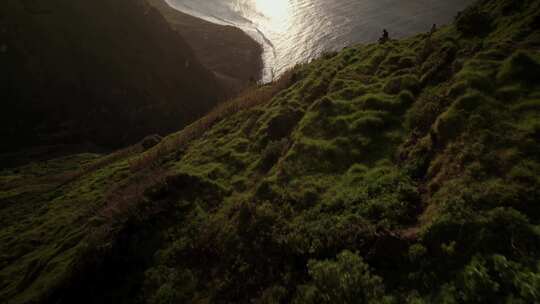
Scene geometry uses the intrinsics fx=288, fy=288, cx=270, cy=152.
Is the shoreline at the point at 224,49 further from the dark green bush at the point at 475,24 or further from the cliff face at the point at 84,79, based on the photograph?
the dark green bush at the point at 475,24

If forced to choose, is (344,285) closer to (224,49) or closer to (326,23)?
(326,23)

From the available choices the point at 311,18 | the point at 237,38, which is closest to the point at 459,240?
the point at 311,18

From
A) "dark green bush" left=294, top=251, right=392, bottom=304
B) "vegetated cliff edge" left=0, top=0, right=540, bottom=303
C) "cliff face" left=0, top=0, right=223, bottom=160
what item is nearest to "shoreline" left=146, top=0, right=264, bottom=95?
"cliff face" left=0, top=0, right=223, bottom=160

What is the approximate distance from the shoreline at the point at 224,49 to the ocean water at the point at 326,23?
2.83 metres

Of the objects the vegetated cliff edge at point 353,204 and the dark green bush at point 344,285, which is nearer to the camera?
the dark green bush at point 344,285

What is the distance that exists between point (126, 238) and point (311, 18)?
2649 inches

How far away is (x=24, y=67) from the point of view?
165ft

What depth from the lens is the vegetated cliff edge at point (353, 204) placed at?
661 cm

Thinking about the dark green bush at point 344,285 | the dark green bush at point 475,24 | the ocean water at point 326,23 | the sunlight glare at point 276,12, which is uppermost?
the sunlight glare at point 276,12

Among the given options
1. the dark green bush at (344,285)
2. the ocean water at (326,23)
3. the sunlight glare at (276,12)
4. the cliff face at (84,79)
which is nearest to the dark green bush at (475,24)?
the dark green bush at (344,285)

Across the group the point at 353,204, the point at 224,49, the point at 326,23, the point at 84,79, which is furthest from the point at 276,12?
the point at 353,204

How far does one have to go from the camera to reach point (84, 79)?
53.3m

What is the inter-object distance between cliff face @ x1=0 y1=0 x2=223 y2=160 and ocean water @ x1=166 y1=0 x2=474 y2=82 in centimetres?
2210

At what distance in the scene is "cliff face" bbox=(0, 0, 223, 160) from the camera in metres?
49.0
